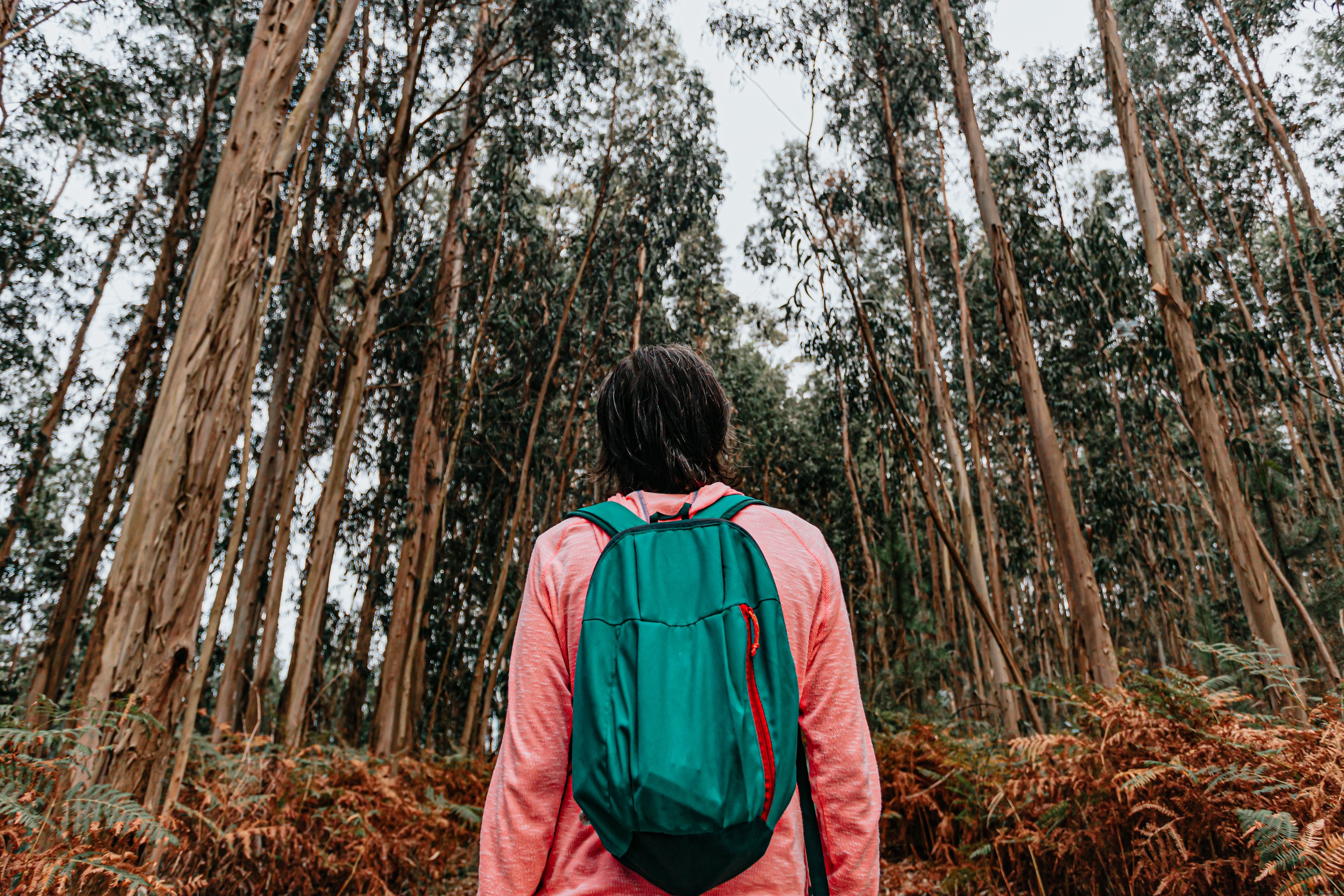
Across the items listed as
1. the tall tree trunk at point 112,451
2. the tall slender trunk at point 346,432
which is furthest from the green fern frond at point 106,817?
the tall tree trunk at point 112,451

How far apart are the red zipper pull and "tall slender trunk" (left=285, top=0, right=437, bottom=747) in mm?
4621

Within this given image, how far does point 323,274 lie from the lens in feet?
22.7

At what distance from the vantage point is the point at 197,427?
2369 millimetres

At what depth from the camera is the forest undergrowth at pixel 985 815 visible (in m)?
1.85

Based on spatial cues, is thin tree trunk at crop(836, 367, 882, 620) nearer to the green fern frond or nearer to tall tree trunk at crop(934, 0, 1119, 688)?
tall tree trunk at crop(934, 0, 1119, 688)

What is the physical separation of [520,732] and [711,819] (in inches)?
11.5

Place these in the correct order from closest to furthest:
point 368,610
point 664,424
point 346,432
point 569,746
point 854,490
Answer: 1. point 569,746
2. point 664,424
3. point 346,432
4. point 368,610
5. point 854,490

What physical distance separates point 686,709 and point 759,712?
85 mm

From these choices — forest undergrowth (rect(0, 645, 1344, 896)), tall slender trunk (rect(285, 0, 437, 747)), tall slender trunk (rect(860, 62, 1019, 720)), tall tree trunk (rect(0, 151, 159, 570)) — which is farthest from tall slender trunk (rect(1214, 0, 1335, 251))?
tall tree trunk (rect(0, 151, 159, 570))

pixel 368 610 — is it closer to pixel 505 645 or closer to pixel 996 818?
pixel 505 645

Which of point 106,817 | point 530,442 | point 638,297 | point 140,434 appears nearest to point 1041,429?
point 106,817

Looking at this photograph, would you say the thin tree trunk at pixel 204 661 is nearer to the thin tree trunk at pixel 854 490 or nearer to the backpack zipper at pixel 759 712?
the backpack zipper at pixel 759 712

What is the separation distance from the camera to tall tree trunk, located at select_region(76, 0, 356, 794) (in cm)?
217

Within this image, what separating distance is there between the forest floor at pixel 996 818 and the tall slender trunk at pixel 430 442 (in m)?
1.59
